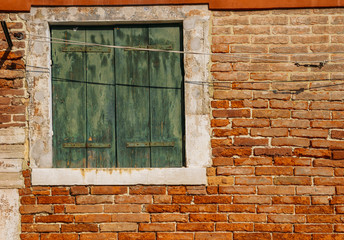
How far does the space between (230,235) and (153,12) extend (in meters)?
2.29

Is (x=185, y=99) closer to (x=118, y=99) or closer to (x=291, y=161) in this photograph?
(x=118, y=99)

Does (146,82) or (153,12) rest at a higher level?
(153,12)

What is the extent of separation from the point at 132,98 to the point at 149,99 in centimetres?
17

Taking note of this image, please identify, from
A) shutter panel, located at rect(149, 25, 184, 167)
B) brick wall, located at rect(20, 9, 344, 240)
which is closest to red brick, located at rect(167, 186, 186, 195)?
brick wall, located at rect(20, 9, 344, 240)

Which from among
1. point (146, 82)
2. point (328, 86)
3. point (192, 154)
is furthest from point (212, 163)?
point (328, 86)

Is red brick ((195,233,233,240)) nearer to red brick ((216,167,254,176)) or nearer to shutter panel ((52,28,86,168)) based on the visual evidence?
red brick ((216,167,254,176))

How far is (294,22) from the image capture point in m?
3.84

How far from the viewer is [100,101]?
3.92m

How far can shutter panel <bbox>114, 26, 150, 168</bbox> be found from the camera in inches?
154

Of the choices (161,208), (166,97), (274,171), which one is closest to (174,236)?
(161,208)

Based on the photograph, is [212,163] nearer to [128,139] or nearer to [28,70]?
[128,139]

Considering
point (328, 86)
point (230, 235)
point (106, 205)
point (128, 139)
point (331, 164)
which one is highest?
point (328, 86)

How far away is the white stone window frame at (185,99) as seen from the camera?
12.4ft

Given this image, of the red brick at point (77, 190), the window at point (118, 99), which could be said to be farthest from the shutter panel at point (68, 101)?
the red brick at point (77, 190)
